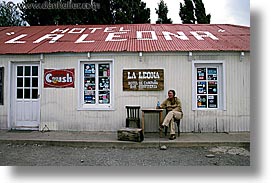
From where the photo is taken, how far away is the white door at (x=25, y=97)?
6055 mm

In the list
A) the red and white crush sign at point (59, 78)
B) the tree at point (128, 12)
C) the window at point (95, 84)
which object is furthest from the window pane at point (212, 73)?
the tree at point (128, 12)

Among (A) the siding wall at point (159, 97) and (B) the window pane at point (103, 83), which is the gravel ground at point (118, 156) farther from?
(B) the window pane at point (103, 83)

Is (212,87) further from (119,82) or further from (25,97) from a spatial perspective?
(25,97)

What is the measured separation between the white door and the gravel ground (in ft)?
3.46

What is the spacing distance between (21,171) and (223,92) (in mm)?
4275

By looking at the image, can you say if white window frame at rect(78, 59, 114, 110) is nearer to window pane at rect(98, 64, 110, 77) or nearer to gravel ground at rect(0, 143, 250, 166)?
window pane at rect(98, 64, 110, 77)

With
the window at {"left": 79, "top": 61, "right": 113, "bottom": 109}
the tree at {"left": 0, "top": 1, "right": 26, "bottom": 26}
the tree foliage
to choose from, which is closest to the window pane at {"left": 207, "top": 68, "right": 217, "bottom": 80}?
the window at {"left": 79, "top": 61, "right": 113, "bottom": 109}

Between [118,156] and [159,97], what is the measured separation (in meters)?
1.86

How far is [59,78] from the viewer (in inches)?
233

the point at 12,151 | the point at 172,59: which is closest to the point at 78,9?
the point at 172,59

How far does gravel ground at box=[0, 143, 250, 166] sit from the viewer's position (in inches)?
161

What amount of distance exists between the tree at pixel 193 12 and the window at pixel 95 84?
2.23m

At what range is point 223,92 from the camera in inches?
226
